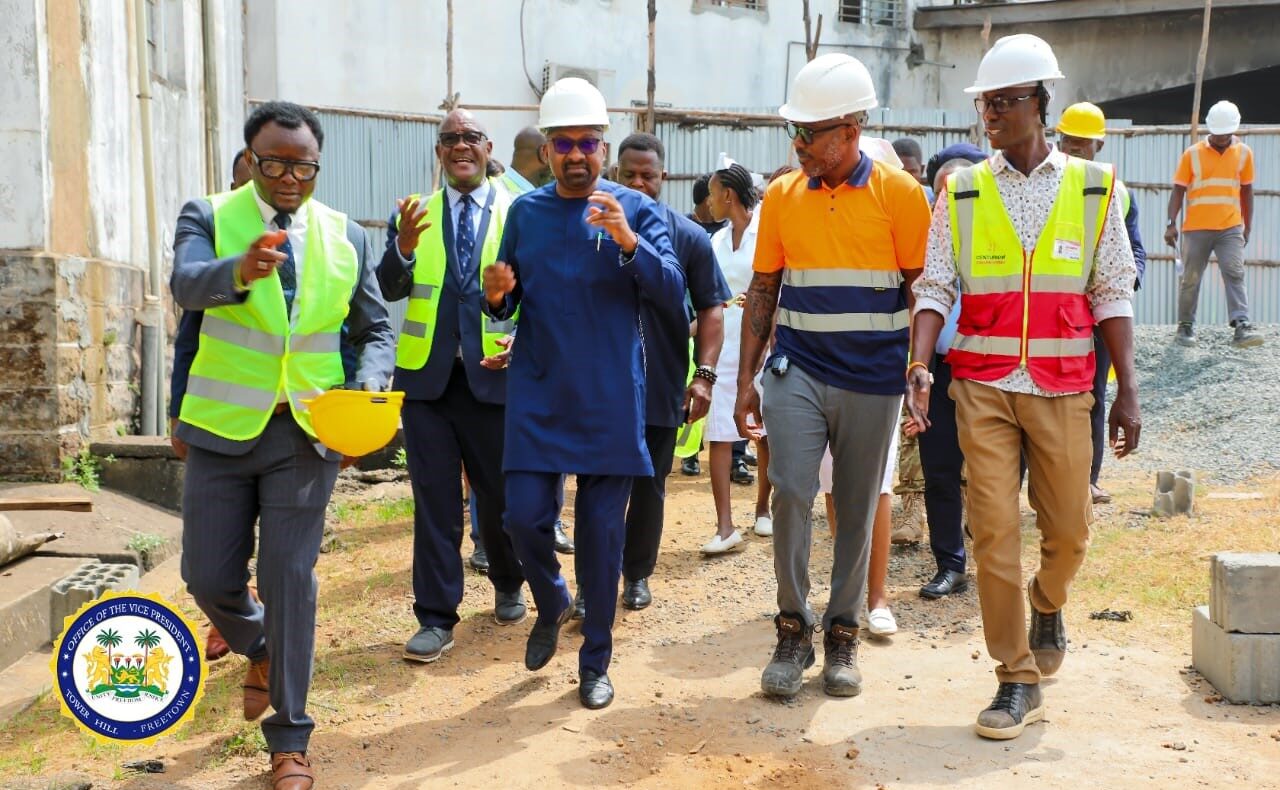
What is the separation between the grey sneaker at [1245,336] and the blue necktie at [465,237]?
9834mm

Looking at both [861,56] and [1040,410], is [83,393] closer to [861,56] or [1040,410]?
[1040,410]

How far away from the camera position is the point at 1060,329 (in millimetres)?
4672

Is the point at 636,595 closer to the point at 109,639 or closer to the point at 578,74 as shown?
the point at 109,639

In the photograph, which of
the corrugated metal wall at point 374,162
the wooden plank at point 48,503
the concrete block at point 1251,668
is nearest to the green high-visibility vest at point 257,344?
the concrete block at point 1251,668

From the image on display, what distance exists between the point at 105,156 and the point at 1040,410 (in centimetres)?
691

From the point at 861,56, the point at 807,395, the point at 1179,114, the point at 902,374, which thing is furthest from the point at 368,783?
the point at 1179,114

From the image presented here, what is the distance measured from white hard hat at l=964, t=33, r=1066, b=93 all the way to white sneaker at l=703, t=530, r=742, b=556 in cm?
344

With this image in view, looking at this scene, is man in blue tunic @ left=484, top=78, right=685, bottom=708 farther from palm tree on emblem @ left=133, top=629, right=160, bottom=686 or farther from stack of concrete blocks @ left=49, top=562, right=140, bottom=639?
stack of concrete blocks @ left=49, top=562, right=140, bottom=639

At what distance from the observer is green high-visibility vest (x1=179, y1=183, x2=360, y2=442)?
14.1 ft

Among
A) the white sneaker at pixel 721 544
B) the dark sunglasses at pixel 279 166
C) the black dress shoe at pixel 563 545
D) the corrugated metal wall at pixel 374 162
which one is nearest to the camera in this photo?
the dark sunglasses at pixel 279 166

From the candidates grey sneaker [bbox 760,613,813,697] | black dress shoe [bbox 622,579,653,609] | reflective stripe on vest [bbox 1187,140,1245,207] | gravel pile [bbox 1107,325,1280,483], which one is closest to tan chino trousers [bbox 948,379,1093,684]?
grey sneaker [bbox 760,613,813,697]

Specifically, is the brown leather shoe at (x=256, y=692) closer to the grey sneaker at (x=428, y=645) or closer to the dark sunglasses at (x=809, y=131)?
the grey sneaker at (x=428, y=645)

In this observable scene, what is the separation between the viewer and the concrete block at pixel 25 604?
6.03 meters

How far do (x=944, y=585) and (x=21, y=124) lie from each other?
583cm
